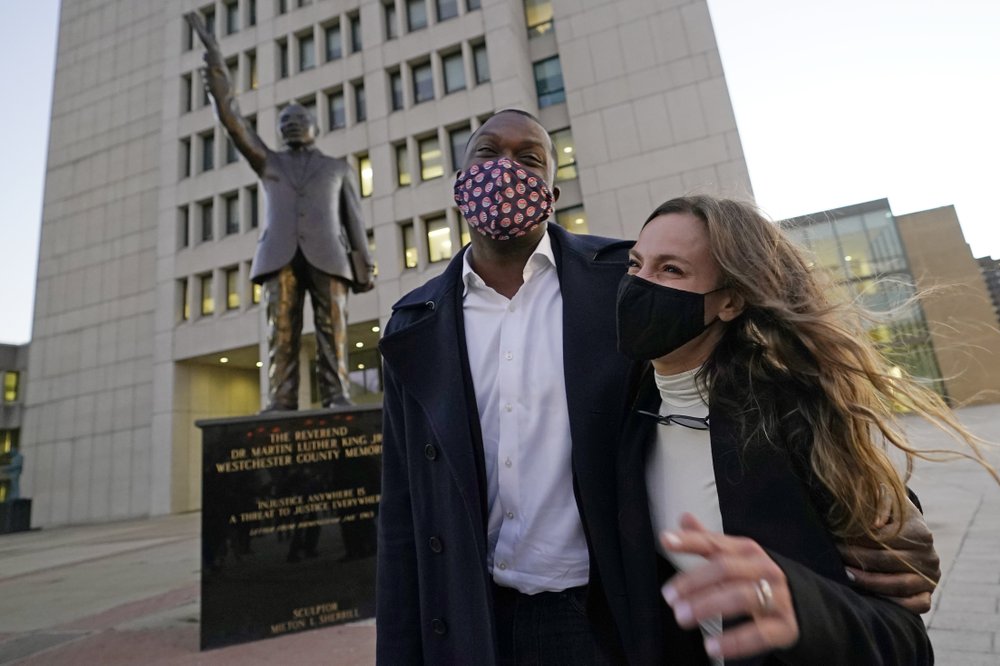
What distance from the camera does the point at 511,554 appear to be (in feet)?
5.05

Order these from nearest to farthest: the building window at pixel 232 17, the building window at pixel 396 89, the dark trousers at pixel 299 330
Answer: the dark trousers at pixel 299 330 → the building window at pixel 396 89 → the building window at pixel 232 17

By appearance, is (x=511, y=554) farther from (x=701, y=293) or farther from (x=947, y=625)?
(x=947, y=625)

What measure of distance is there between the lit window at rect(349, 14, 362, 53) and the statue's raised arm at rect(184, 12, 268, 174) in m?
21.4

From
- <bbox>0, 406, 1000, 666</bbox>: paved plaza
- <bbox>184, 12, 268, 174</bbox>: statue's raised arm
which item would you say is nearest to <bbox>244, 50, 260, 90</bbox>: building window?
<bbox>0, 406, 1000, 666</bbox>: paved plaza

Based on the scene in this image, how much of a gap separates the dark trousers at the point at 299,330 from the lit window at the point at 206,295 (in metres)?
19.7

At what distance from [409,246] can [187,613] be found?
1766cm

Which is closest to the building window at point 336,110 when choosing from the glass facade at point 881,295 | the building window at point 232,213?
the building window at point 232,213

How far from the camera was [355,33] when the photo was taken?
2378 centimetres

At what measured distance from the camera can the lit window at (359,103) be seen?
2294 cm

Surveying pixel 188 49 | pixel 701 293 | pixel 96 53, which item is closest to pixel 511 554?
pixel 701 293

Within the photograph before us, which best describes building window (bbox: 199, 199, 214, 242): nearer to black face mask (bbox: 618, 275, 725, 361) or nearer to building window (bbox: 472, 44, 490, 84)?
building window (bbox: 472, 44, 490, 84)

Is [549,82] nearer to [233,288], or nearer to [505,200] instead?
[233,288]

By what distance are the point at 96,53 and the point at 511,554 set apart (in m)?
34.5

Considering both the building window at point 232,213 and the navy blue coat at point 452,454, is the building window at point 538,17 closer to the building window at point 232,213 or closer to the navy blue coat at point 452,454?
the building window at point 232,213
